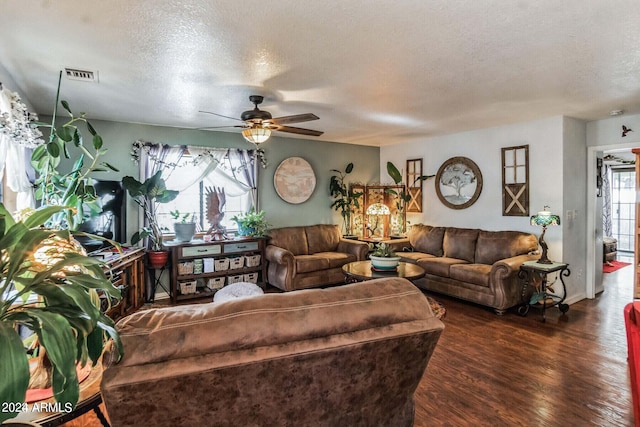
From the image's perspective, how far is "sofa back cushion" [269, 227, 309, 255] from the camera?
5.46 m

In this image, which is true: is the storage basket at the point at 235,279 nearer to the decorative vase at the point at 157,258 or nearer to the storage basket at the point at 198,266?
the storage basket at the point at 198,266

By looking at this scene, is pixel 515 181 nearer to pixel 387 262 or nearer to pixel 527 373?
pixel 387 262

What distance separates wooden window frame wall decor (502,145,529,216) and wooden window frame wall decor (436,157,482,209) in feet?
1.32

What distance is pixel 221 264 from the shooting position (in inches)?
193

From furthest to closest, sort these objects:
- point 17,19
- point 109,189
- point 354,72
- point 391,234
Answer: point 391,234 → point 109,189 → point 354,72 → point 17,19

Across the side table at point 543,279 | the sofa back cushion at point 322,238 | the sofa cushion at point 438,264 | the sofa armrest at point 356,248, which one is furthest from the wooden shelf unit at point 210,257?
the side table at point 543,279

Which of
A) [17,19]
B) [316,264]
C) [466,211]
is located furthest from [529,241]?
[17,19]

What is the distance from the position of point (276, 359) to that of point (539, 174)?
15.4 ft

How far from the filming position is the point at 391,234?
6262 mm

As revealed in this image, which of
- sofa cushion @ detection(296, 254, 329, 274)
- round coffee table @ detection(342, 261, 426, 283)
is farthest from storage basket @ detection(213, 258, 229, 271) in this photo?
round coffee table @ detection(342, 261, 426, 283)

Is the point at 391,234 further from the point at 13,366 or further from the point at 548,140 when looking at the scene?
the point at 13,366

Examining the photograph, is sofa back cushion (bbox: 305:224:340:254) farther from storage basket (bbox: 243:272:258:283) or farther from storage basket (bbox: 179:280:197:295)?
storage basket (bbox: 179:280:197:295)

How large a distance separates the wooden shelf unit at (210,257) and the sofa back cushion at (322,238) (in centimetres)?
90

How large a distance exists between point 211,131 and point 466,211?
4256mm
